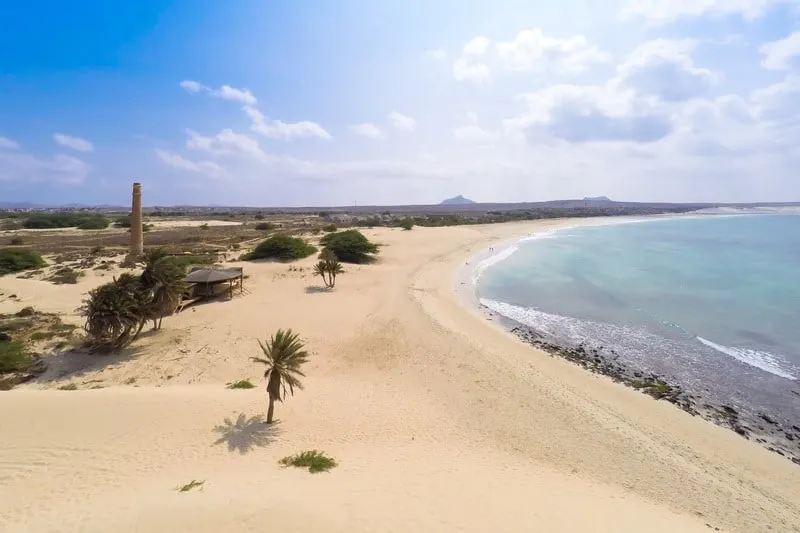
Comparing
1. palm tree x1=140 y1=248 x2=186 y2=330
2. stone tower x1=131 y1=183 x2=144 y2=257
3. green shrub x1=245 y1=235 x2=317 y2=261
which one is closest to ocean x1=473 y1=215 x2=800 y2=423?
green shrub x1=245 y1=235 x2=317 y2=261

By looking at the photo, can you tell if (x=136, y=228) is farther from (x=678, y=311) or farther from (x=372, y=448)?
(x=678, y=311)

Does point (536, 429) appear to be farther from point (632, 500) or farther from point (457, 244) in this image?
point (457, 244)

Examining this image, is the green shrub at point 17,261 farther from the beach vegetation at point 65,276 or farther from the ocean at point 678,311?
the ocean at point 678,311

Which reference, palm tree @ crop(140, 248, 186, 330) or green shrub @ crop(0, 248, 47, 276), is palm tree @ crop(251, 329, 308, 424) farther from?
green shrub @ crop(0, 248, 47, 276)

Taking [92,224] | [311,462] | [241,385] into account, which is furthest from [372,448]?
[92,224]

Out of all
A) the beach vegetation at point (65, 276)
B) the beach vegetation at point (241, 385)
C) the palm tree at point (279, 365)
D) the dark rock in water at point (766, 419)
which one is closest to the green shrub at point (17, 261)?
the beach vegetation at point (65, 276)

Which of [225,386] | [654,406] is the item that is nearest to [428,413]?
[225,386]

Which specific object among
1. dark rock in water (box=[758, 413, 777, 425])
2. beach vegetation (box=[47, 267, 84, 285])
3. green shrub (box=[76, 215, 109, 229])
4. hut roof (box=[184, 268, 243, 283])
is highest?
green shrub (box=[76, 215, 109, 229])
